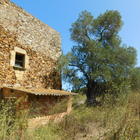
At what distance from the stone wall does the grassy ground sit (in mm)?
2800

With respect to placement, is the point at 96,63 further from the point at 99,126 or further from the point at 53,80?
the point at 99,126

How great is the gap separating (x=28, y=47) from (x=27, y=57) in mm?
620

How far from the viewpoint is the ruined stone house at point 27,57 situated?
7.52 metres

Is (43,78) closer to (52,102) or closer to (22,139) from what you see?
(52,102)

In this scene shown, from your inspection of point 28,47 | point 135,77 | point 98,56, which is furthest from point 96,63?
point 28,47

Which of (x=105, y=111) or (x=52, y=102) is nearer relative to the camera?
(x=105, y=111)

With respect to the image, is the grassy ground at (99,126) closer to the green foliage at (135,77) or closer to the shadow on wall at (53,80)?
the shadow on wall at (53,80)

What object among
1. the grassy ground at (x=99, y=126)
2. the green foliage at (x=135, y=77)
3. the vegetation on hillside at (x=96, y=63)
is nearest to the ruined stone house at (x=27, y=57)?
the vegetation on hillside at (x=96, y=63)

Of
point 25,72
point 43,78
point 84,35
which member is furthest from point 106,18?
point 25,72

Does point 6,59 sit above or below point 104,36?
below

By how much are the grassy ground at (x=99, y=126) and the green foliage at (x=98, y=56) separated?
3.95 m

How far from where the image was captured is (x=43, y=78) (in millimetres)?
9797

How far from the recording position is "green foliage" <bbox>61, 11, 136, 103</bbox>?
35.5 ft

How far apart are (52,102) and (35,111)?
4.13 ft
